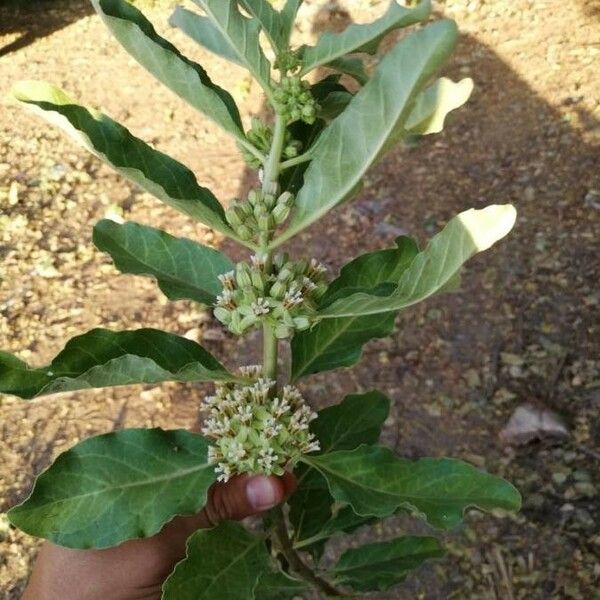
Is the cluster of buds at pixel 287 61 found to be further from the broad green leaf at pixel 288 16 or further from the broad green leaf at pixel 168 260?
the broad green leaf at pixel 168 260

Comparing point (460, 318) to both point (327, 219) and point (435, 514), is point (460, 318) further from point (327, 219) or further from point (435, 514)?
point (435, 514)

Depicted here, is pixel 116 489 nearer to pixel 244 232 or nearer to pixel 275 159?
pixel 244 232

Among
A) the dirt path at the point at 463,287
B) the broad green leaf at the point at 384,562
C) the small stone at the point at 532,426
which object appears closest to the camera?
the broad green leaf at the point at 384,562

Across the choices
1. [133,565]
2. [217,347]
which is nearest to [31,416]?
[217,347]

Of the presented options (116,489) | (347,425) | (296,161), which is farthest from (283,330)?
(347,425)

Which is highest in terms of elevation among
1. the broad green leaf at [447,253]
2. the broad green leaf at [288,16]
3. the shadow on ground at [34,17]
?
the shadow on ground at [34,17]

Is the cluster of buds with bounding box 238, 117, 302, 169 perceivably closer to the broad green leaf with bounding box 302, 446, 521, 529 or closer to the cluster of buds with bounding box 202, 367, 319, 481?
the cluster of buds with bounding box 202, 367, 319, 481

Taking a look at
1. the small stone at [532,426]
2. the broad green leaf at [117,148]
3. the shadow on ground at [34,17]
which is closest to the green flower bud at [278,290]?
the broad green leaf at [117,148]

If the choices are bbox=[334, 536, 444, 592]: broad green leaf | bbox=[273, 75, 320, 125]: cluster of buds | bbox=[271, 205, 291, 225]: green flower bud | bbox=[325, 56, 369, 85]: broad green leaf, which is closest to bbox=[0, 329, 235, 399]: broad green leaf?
bbox=[271, 205, 291, 225]: green flower bud
